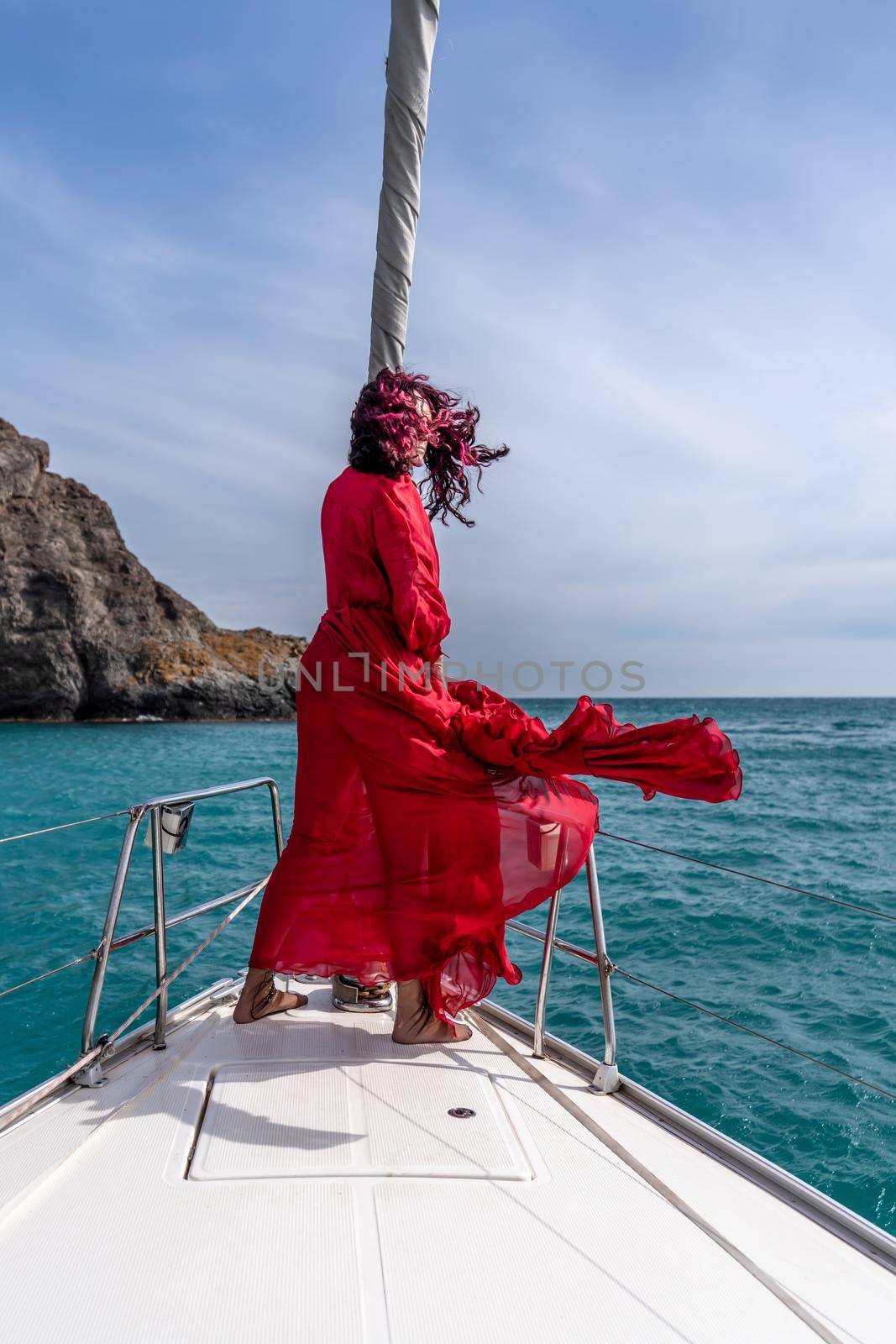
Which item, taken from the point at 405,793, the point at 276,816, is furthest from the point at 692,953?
the point at 405,793

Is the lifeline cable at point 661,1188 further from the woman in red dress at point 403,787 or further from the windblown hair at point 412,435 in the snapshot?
the windblown hair at point 412,435

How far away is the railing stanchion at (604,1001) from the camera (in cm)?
222

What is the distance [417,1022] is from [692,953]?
458 centimetres

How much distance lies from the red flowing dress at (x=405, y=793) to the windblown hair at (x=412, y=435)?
66 mm

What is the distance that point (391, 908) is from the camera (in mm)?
2232

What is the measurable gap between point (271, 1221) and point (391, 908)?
796mm

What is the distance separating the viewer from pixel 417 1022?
2.35 meters

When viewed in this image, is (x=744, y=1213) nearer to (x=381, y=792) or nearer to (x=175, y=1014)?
(x=381, y=792)

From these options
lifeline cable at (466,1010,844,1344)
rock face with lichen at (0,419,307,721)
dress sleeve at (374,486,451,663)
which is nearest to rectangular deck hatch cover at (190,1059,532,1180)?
lifeline cable at (466,1010,844,1344)

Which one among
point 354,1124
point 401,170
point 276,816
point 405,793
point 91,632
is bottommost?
point 354,1124

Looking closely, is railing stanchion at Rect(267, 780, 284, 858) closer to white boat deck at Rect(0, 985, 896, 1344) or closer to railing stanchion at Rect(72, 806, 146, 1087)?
railing stanchion at Rect(72, 806, 146, 1087)

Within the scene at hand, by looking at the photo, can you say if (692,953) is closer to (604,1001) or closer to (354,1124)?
(604,1001)

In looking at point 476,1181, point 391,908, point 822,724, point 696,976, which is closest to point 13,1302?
point 476,1181

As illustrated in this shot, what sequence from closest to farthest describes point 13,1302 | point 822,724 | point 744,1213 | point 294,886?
1. point 13,1302
2. point 744,1213
3. point 294,886
4. point 822,724
